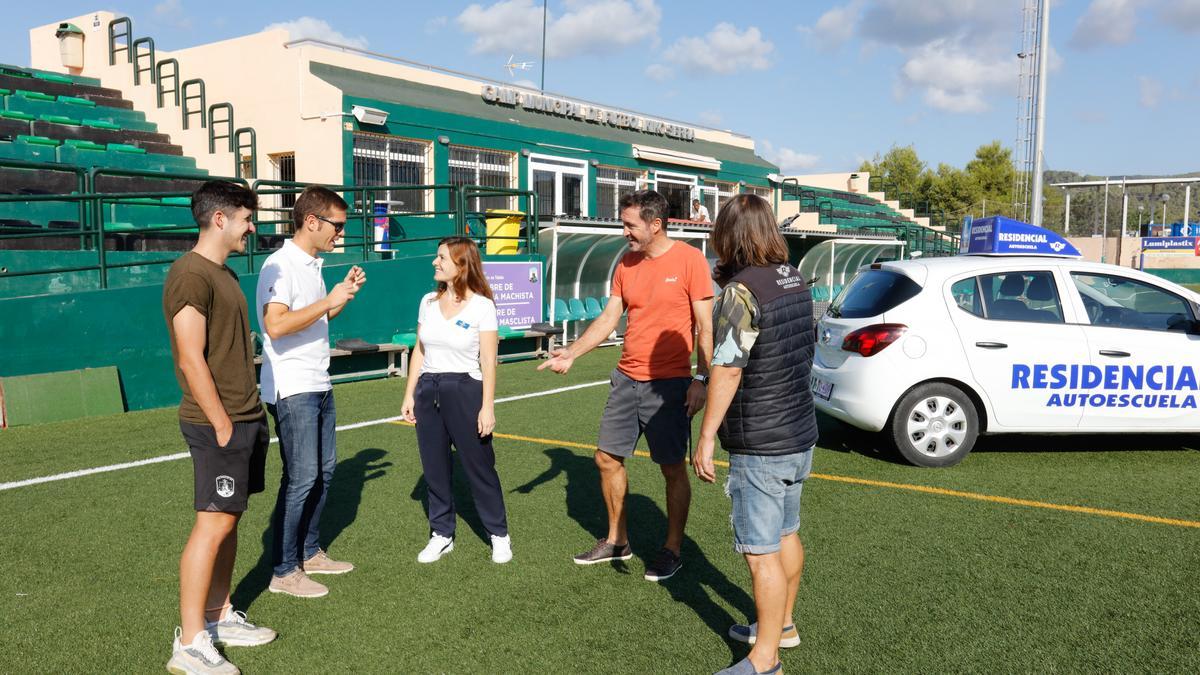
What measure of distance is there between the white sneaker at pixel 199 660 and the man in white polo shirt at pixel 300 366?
794mm

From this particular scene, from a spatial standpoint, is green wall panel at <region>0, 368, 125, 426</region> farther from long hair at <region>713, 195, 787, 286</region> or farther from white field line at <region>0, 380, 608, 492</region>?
long hair at <region>713, 195, 787, 286</region>

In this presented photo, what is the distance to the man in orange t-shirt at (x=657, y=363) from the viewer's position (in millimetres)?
4457

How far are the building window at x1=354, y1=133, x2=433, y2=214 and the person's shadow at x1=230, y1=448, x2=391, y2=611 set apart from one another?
11.1 meters

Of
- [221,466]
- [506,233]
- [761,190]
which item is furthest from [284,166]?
[761,190]

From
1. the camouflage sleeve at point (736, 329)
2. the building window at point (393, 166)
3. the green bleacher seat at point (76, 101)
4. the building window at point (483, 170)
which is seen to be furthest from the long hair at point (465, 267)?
the green bleacher seat at point (76, 101)

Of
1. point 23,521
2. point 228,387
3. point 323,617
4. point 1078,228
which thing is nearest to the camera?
point 228,387

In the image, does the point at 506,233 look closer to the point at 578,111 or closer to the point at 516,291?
the point at 516,291

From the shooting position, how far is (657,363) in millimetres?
4473

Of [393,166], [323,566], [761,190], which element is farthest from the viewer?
[761,190]

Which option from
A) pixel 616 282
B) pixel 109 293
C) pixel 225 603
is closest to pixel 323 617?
pixel 225 603

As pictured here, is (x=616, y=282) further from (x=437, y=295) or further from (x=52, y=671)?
(x=52, y=671)

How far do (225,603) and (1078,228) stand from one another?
119 m

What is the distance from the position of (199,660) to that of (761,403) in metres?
2.29

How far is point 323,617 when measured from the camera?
393 centimetres
